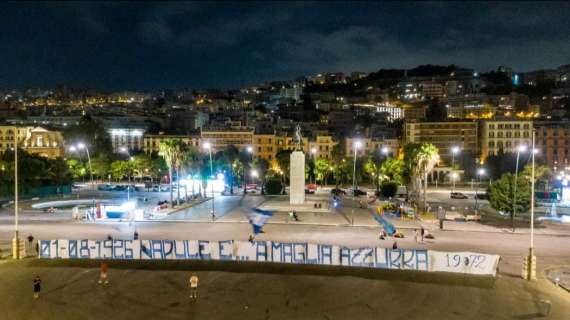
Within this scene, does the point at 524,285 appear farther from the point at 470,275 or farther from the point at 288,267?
the point at 288,267

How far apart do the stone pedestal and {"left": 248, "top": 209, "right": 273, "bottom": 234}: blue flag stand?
5.66m

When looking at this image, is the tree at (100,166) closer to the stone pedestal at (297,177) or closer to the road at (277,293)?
the stone pedestal at (297,177)

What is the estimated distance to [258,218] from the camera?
54.0m

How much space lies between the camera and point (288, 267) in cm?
3064

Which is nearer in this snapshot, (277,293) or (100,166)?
(277,293)

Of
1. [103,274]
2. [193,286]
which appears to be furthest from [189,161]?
[193,286]

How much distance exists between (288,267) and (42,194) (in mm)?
60925

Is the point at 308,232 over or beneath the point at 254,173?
beneath

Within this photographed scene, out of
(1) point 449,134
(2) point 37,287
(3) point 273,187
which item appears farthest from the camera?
(1) point 449,134

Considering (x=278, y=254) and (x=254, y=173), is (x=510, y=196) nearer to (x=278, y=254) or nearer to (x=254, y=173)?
(x=278, y=254)

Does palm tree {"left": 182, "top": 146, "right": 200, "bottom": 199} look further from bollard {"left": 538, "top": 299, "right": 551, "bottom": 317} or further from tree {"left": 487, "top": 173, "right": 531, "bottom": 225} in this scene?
bollard {"left": 538, "top": 299, "right": 551, "bottom": 317}

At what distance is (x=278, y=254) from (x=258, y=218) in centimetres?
2265

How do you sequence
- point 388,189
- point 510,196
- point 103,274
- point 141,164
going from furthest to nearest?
point 141,164
point 388,189
point 510,196
point 103,274

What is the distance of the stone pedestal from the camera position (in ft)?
209
